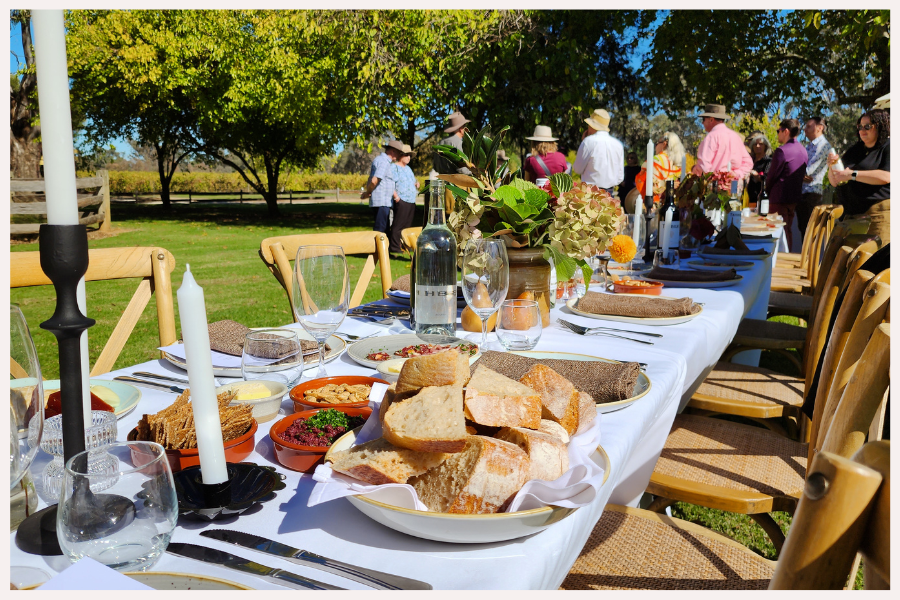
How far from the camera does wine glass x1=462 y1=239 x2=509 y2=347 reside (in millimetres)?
1658

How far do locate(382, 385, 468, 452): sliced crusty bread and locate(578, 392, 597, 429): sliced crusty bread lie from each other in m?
0.22

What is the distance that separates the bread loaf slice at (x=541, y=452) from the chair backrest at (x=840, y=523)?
33cm

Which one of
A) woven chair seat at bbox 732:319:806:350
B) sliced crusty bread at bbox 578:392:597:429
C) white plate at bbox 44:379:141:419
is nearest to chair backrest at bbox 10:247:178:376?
white plate at bbox 44:379:141:419

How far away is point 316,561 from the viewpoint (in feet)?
2.31

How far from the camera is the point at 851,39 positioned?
10648 mm

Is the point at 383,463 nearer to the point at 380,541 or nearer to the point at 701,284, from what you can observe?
the point at 380,541

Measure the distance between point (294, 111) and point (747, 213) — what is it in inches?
448

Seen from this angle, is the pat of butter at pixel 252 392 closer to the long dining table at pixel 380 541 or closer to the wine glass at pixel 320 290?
the long dining table at pixel 380 541

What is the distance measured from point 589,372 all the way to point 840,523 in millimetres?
818

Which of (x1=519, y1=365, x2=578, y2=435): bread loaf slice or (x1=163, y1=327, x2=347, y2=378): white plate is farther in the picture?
(x1=163, y1=327, x2=347, y2=378): white plate

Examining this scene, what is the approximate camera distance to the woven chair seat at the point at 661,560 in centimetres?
129

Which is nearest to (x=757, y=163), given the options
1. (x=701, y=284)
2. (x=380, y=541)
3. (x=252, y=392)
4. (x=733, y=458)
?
(x=701, y=284)

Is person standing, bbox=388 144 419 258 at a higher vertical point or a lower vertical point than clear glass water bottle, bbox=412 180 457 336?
higher

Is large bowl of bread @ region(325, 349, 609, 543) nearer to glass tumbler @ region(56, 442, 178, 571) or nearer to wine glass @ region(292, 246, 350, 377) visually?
glass tumbler @ region(56, 442, 178, 571)
